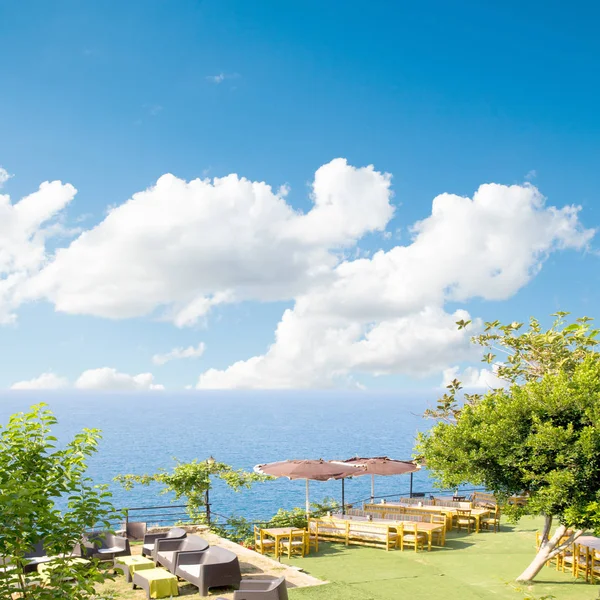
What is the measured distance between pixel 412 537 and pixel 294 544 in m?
3.36

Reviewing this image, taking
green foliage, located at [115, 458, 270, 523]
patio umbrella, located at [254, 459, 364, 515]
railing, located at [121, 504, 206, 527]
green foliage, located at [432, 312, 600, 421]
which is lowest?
railing, located at [121, 504, 206, 527]

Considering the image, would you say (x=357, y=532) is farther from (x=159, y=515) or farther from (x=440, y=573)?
(x=159, y=515)

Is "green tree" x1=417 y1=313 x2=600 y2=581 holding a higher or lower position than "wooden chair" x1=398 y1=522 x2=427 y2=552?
higher

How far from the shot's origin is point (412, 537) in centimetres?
1622

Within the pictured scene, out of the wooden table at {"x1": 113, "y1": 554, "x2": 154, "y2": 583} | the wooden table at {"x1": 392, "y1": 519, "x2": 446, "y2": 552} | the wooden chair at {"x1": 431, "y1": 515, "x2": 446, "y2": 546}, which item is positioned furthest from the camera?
the wooden chair at {"x1": 431, "y1": 515, "x2": 446, "y2": 546}

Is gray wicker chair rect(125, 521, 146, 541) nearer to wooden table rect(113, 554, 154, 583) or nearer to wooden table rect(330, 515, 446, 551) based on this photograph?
wooden table rect(113, 554, 154, 583)

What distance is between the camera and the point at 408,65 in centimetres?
2766

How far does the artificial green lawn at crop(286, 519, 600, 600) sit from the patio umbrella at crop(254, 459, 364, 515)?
1838 mm

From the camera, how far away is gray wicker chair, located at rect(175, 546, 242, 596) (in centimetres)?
1151

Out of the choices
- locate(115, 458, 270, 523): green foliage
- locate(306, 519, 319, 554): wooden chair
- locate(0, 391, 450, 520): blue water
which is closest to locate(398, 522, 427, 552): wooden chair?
locate(306, 519, 319, 554): wooden chair

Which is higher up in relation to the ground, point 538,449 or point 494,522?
point 538,449

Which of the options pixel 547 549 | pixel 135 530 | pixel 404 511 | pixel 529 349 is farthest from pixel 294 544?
pixel 529 349

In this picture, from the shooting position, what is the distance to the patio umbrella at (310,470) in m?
16.5

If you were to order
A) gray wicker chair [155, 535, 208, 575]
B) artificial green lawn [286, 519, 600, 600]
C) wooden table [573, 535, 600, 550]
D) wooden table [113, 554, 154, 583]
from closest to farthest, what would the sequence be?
artificial green lawn [286, 519, 600, 600] < wooden table [113, 554, 154, 583] < gray wicker chair [155, 535, 208, 575] < wooden table [573, 535, 600, 550]
